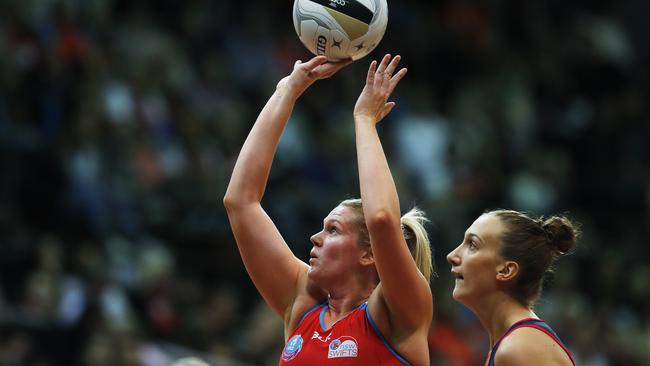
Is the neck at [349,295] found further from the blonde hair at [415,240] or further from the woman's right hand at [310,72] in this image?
the woman's right hand at [310,72]

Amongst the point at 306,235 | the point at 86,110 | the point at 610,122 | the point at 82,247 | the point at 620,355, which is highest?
the point at 86,110

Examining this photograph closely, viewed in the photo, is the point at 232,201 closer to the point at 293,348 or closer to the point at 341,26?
the point at 293,348

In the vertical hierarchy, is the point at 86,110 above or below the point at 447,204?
above

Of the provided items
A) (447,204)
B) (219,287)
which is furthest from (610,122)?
(219,287)

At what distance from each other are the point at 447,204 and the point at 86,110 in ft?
12.1

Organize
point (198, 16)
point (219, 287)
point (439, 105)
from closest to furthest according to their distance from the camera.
Result: point (219, 287), point (198, 16), point (439, 105)

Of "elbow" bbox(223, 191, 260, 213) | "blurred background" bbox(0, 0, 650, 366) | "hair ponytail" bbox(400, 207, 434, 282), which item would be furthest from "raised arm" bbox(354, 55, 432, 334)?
"blurred background" bbox(0, 0, 650, 366)

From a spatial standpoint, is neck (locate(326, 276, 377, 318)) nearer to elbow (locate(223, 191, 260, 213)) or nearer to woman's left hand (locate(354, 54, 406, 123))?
elbow (locate(223, 191, 260, 213))

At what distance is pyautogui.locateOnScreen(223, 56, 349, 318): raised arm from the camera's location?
14.9ft

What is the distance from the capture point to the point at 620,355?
1042cm

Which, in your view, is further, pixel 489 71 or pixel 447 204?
pixel 489 71

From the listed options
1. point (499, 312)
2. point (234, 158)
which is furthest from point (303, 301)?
point (234, 158)

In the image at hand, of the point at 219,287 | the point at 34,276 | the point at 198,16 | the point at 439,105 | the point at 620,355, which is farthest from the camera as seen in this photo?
the point at 439,105

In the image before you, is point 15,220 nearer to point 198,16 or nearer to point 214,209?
point 214,209
